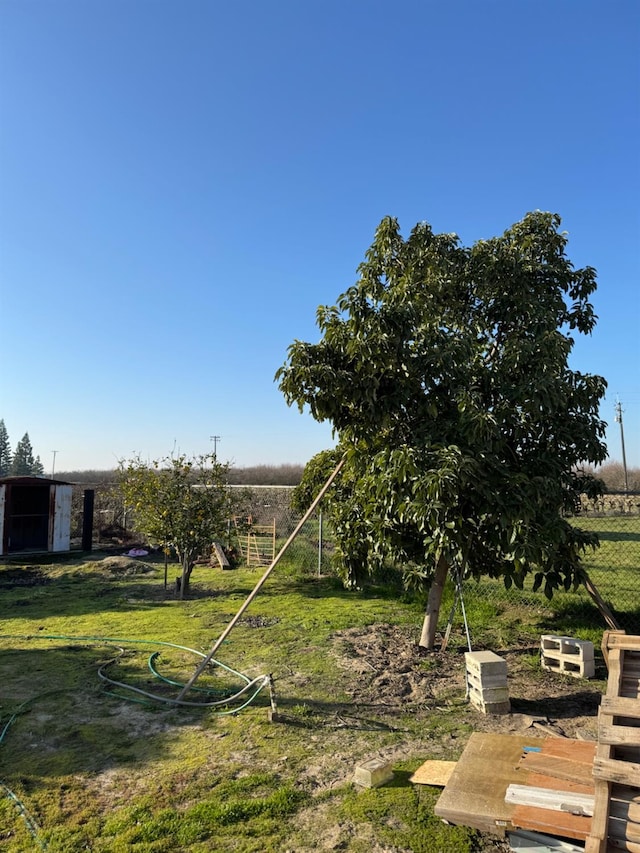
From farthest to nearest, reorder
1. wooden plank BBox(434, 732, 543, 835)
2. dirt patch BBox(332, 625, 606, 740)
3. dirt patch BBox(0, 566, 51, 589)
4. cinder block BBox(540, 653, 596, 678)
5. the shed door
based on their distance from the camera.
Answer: the shed door, dirt patch BBox(0, 566, 51, 589), cinder block BBox(540, 653, 596, 678), dirt patch BBox(332, 625, 606, 740), wooden plank BBox(434, 732, 543, 835)

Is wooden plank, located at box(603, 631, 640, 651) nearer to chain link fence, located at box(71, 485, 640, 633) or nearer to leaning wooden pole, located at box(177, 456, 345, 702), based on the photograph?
leaning wooden pole, located at box(177, 456, 345, 702)

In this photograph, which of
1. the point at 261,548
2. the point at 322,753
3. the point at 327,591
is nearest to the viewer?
the point at 322,753

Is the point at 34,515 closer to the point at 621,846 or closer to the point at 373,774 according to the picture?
the point at 373,774

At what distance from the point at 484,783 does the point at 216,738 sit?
2101 mm

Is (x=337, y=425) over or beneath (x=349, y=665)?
over

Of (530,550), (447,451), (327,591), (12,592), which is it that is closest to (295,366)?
(447,451)

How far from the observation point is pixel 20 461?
8156 cm

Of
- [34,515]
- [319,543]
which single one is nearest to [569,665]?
[319,543]

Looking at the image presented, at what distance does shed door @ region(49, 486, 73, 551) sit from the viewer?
1594cm

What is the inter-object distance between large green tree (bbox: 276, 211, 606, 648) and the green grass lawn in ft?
4.85

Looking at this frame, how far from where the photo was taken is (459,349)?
5.46 m

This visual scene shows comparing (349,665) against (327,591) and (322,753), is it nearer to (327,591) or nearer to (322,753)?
(322,753)

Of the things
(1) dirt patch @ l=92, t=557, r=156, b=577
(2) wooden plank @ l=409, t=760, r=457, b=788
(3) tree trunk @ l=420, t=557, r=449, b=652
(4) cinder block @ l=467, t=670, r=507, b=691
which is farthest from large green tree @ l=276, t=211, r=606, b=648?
(1) dirt patch @ l=92, t=557, r=156, b=577

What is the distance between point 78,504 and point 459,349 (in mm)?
17451
